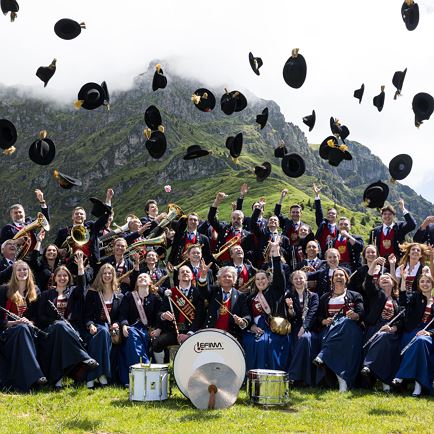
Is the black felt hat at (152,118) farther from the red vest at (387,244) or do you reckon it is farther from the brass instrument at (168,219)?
the red vest at (387,244)

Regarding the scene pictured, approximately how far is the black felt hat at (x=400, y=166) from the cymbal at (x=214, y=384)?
705cm

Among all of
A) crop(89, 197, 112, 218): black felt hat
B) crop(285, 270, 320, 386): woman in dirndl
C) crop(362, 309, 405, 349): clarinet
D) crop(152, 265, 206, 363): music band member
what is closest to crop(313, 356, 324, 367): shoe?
crop(285, 270, 320, 386): woman in dirndl

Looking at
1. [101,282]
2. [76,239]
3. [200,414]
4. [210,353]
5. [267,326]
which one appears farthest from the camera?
[76,239]

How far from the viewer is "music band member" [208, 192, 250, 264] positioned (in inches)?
526

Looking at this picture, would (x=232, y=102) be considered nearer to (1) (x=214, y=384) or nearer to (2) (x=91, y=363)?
(2) (x=91, y=363)

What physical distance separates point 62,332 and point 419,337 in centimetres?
586

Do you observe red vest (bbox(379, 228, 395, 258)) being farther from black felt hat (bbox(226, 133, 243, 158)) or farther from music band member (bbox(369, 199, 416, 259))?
black felt hat (bbox(226, 133, 243, 158))

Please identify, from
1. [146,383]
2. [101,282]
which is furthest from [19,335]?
[146,383]

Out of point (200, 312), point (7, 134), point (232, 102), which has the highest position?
point (232, 102)

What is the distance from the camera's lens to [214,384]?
8398mm

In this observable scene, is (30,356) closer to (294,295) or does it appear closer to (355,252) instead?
(294,295)

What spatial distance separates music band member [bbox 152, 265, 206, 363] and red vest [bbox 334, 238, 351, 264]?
3796mm

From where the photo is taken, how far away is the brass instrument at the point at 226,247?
13.1m

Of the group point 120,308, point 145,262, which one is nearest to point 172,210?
point 145,262
